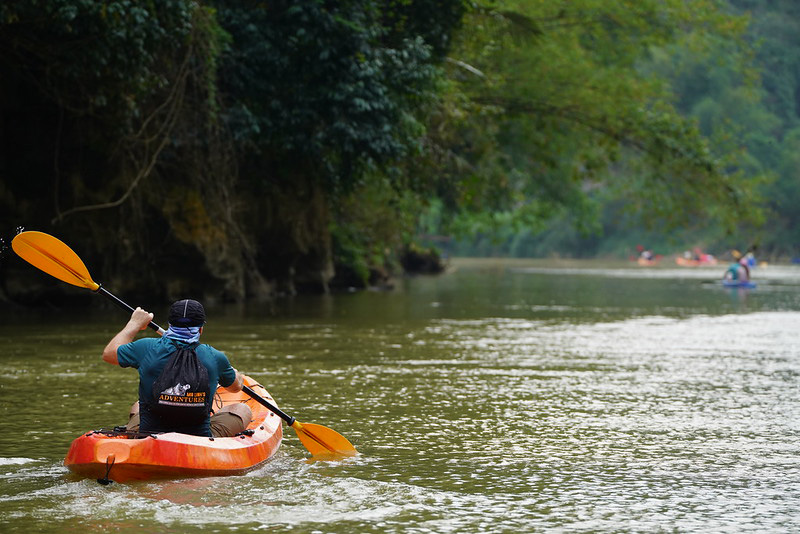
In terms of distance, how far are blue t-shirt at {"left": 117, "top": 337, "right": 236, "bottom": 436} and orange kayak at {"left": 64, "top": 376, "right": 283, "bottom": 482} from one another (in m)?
0.19

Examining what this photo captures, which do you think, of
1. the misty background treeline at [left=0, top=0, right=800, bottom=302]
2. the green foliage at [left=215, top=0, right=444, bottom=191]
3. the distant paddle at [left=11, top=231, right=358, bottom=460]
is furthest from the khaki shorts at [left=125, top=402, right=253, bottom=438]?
the green foliage at [left=215, top=0, right=444, bottom=191]

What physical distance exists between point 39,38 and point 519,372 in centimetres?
732

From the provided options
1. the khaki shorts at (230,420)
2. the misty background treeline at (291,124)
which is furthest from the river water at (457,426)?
the misty background treeline at (291,124)

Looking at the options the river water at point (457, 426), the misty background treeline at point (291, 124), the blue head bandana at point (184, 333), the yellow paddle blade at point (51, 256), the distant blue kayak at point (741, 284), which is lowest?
the river water at point (457, 426)

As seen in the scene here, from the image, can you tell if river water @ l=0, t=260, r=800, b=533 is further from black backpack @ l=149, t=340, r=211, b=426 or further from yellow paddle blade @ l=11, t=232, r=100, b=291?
yellow paddle blade @ l=11, t=232, r=100, b=291

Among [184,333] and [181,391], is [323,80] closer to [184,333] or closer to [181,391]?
[184,333]

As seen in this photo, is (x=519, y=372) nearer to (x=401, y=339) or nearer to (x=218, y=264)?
(x=401, y=339)

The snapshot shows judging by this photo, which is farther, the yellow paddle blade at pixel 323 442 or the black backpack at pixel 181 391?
the yellow paddle blade at pixel 323 442

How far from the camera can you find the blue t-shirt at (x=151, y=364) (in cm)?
679

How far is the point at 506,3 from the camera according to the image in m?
26.7

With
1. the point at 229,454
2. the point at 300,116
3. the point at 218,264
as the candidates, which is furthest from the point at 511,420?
the point at 218,264

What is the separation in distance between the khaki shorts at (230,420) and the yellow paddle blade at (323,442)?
1.03ft

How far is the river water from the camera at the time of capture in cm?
597

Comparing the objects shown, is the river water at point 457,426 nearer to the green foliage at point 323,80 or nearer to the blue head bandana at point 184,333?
the blue head bandana at point 184,333
